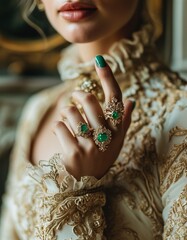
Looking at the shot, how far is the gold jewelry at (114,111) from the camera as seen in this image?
2.56 feet

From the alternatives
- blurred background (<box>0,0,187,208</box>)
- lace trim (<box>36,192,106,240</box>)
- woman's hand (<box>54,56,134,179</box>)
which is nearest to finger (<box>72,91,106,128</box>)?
woman's hand (<box>54,56,134,179</box>)

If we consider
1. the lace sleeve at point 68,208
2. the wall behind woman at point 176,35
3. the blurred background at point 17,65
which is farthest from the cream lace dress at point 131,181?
the blurred background at point 17,65

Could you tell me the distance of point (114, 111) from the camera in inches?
30.7

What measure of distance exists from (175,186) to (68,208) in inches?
6.4

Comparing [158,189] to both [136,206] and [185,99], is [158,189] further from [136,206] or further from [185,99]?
[185,99]

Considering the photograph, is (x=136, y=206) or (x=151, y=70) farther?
(x=151, y=70)

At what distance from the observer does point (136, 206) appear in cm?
86

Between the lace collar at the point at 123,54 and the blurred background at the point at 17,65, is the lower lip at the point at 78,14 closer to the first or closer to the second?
the lace collar at the point at 123,54

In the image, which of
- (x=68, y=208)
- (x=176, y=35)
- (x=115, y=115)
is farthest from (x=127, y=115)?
(x=176, y=35)

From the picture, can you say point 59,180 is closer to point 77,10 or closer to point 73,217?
point 73,217

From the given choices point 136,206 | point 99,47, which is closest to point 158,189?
point 136,206

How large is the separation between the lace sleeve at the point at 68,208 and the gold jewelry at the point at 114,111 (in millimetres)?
93

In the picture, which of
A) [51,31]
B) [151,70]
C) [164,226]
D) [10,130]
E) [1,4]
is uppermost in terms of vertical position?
[1,4]

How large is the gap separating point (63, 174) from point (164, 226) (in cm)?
17
